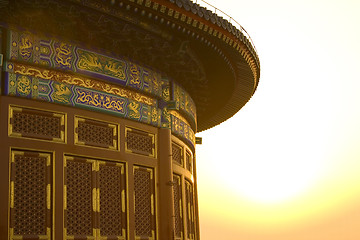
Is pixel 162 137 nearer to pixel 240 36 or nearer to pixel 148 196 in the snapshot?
pixel 148 196

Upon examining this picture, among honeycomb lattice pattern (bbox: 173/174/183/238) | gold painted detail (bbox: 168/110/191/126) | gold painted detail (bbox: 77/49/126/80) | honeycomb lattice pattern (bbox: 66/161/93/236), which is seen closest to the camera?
honeycomb lattice pattern (bbox: 66/161/93/236)

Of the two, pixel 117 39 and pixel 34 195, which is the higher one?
pixel 117 39

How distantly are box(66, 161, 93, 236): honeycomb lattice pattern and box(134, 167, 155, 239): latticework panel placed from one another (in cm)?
114

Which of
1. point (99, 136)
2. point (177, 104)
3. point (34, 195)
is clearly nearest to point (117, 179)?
point (99, 136)

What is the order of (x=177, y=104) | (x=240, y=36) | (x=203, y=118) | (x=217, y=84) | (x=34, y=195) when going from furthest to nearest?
(x=203, y=118) → (x=217, y=84) → (x=177, y=104) → (x=240, y=36) → (x=34, y=195)

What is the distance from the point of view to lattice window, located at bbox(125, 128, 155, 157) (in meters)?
11.8

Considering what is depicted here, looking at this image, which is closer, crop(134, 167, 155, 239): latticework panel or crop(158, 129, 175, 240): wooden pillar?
crop(134, 167, 155, 239): latticework panel

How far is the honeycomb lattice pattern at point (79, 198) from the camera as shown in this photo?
34.3 ft

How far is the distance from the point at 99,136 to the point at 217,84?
15.4 ft

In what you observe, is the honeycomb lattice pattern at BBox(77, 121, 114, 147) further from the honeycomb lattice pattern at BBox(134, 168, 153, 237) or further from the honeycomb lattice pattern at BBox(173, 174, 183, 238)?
the honeycomb lattice pattern at BBox(173, 174, 183, 238)

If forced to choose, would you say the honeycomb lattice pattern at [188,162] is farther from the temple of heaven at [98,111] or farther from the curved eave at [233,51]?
the curved eave at [233,51]

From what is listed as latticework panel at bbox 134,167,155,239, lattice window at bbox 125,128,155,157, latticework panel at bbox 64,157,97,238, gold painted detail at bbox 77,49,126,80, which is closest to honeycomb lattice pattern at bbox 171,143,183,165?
lattice window at bbox 125,128,155,157

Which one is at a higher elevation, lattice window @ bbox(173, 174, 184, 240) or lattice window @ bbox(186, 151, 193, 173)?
lattice window @ bbox(186, 151, 193, 173)

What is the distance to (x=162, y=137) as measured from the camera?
12469 mm
